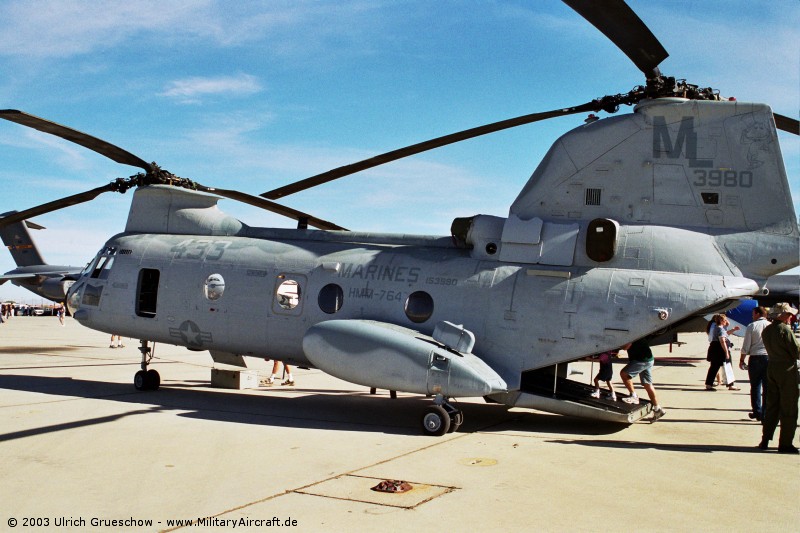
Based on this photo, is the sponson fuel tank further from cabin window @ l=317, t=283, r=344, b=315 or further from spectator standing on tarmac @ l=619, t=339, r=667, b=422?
spectator standing on tarmac @ l=619, t=339, r=667, b=422

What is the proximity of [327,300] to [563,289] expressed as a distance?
3.81 m

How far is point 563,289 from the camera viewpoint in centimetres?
1039

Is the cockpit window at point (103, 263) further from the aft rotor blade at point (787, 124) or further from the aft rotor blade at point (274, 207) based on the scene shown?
the aft rotor blade at point (787, 124)

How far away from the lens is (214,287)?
12555mm

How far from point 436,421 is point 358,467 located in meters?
2.19

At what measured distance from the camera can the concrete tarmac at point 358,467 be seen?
596 cm

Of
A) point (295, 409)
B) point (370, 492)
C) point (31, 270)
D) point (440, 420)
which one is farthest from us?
point (31, 270)

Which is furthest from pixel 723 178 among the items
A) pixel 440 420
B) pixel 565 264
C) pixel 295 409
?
pixel 295 409

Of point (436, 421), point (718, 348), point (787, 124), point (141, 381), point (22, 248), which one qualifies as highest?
point (787, 124)

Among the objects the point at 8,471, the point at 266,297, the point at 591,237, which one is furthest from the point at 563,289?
the point at 8,471

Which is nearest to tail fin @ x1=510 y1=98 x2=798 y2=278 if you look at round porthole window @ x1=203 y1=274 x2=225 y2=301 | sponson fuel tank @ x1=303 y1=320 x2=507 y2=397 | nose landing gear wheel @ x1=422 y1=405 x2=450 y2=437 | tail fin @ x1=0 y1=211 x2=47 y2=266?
sponson fuel tank @ x1=303 y1=320 x2=507 y2=397

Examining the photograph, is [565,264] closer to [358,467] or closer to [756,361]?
[756,361]

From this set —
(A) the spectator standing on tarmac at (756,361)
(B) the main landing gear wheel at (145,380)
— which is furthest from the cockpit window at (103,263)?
(A) the spectator standing on tarmac at (756,361)

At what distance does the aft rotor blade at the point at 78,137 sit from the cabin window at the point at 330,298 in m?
4.54
